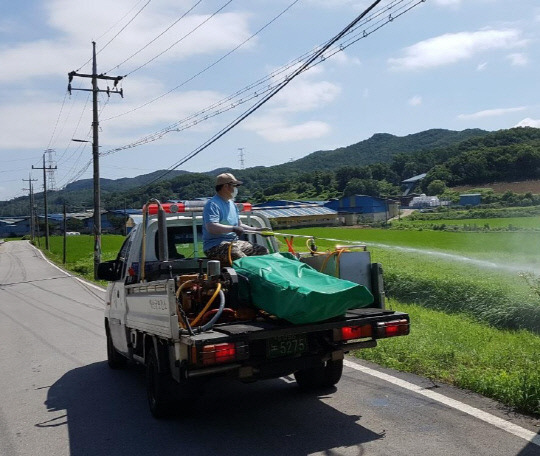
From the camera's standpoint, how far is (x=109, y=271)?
7.58 m

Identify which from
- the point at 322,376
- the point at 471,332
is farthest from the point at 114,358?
the point at 471,332

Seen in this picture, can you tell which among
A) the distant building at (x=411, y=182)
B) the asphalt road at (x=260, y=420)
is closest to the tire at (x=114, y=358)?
the asphalt road at (x=260, y=420)

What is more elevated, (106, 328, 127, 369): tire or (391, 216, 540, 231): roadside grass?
(391, 216, 540, 231): roadside grass

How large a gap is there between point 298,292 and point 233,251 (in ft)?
4.70

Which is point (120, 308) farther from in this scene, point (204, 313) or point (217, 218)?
point (204, 313)

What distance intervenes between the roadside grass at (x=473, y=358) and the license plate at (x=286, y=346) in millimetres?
2010

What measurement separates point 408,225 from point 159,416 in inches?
1957

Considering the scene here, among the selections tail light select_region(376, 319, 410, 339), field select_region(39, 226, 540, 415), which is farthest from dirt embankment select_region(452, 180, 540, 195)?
tail light select_region(376, 319, 410, 339)

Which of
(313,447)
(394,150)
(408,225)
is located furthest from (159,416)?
(394,150)

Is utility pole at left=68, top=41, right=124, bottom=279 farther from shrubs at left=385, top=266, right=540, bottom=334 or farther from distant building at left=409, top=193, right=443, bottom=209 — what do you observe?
distant building at left=409, top=193, right=443, bottom=209

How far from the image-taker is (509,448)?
14.7ft

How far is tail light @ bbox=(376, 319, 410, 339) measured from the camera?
5391 mm

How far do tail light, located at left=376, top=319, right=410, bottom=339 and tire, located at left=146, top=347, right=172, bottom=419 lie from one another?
1982mm

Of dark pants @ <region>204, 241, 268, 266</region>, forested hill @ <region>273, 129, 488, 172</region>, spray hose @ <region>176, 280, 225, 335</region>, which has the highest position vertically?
forested hill @ <region>273, 129, 488, 172</region>
